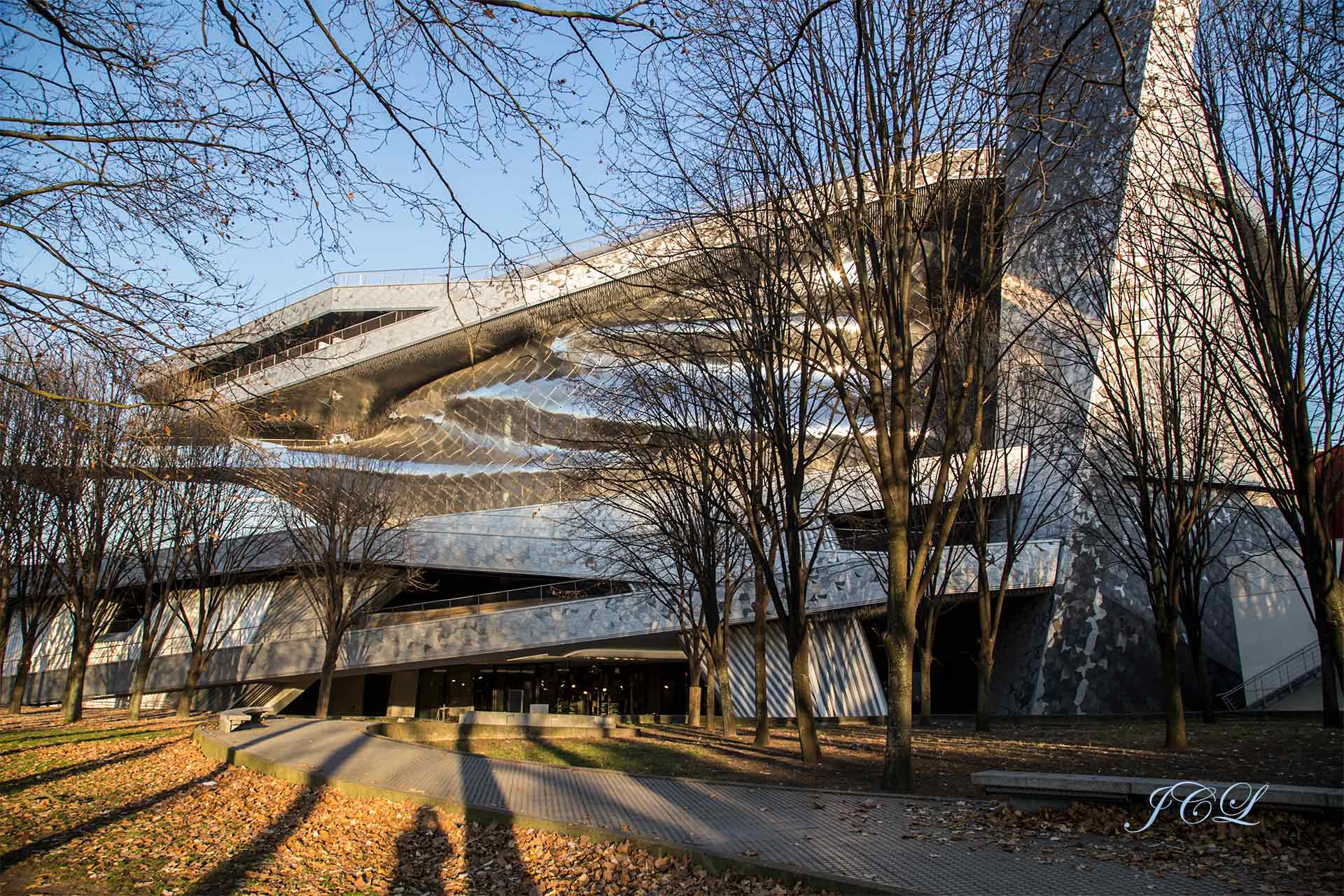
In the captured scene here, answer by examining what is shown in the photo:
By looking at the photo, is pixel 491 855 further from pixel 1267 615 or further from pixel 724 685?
pixel 1267 615

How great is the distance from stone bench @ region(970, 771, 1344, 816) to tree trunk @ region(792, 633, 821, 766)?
4.16m

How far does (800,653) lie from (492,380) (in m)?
26.8

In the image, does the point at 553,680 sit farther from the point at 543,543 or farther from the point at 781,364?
the point at 781,364

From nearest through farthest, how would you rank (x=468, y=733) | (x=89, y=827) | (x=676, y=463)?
(x=89, y=827)
(x=676, y=463)
(x=468, y=733)

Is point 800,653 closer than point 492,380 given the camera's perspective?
Yes

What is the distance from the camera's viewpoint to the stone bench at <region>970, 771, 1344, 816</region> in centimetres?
693

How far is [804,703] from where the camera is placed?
1352 cm

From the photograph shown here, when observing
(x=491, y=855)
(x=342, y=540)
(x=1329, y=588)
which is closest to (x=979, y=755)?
(x=1329, y=588)

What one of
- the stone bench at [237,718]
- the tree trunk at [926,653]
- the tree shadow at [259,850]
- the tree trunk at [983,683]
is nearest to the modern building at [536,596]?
the tree trunk at [926,653]

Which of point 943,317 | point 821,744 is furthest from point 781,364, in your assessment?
point 821,744

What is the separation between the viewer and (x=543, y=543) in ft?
110

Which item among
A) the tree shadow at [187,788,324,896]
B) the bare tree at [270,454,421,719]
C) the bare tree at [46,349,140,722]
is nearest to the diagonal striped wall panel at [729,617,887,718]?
the bare tree at [270,454,421,719]

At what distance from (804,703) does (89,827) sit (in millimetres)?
8846

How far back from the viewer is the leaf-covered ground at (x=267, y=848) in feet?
24.1
